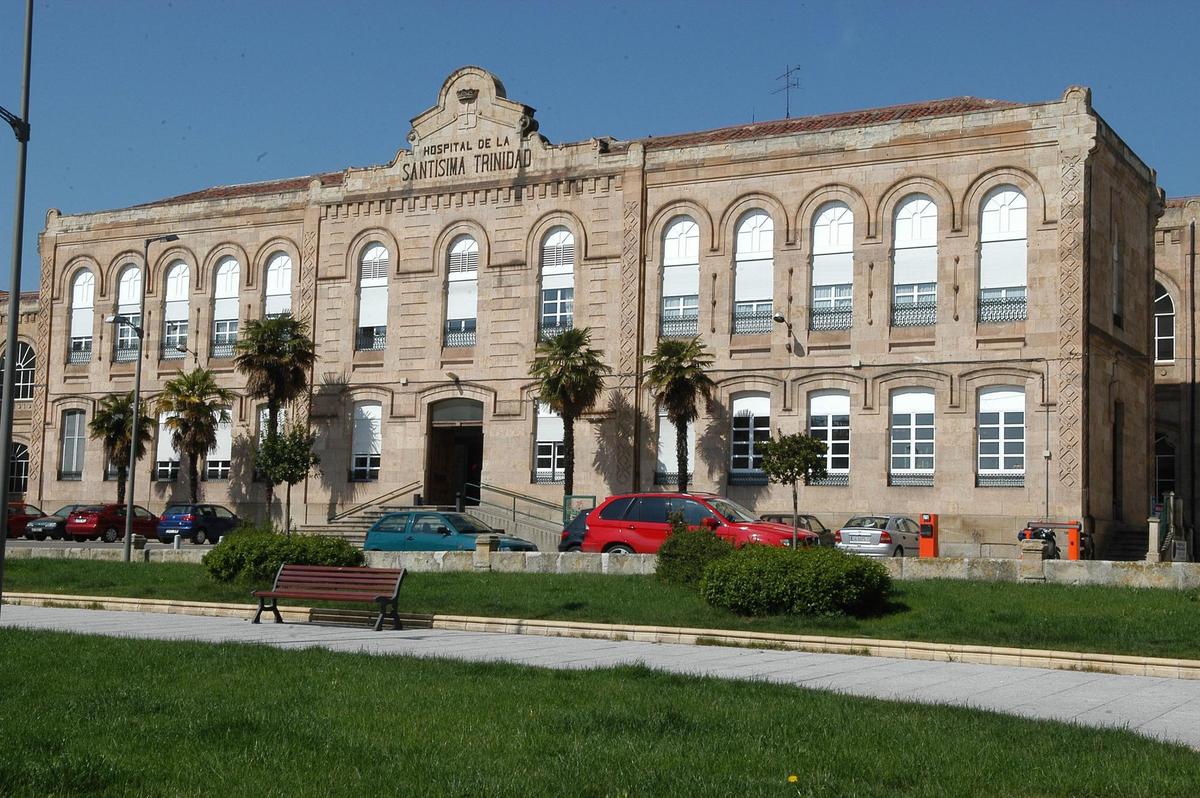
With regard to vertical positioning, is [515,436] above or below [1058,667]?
above

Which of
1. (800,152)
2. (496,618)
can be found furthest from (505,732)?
(800,152)

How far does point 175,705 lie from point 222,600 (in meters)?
13.3

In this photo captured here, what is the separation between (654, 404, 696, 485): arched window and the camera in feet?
132

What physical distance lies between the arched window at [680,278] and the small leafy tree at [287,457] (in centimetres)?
1191

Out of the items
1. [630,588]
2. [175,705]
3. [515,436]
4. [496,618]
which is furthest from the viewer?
[515,436]

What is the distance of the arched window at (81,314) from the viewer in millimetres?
51812

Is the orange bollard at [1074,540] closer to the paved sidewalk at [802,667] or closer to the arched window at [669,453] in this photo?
the arched window at [669,453]

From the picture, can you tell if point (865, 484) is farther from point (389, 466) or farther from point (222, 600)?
point (222, 600)

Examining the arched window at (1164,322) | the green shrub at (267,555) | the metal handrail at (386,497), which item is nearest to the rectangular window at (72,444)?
the metal handrail at (386,497)

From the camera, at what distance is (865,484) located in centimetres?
3750

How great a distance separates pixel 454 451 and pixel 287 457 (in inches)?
230

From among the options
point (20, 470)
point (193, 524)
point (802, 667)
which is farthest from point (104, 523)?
point (802, 667)

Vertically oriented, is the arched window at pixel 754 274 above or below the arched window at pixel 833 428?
above

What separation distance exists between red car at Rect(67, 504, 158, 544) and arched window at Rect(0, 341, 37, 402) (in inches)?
558
